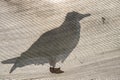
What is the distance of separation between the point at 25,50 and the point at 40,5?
0.36 m

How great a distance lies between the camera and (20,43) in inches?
84.6

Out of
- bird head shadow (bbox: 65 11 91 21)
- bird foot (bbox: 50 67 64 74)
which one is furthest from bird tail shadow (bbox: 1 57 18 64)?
bird head shadow (bbox: 65 11 91 21)

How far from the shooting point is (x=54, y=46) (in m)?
2.16

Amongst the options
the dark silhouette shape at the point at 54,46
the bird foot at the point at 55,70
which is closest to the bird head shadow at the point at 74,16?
the dark silhouette shape at the point at 54,46

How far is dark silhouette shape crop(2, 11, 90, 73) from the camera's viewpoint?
7.04 ft

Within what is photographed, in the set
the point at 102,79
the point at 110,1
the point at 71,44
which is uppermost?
the point at 110,1

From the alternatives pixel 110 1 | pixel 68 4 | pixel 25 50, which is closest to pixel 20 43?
pixel 25 50

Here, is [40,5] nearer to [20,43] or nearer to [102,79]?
[20,43]

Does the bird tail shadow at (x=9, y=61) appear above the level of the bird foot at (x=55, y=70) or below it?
below

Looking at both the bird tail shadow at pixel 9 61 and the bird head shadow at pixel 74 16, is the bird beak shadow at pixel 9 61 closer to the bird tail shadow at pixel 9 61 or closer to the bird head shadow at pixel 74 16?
the bird tail shadow at pixel 9 61

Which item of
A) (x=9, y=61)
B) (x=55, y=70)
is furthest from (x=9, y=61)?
(x=55, y=70)

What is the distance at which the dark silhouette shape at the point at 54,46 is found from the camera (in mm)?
2145

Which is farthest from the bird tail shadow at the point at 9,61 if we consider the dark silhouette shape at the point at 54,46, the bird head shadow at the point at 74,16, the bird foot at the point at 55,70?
the bird head shadow at the point at 74,16

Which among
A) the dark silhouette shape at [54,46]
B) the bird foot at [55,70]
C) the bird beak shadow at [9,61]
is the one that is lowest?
the bird beak shadow at [9,61]
